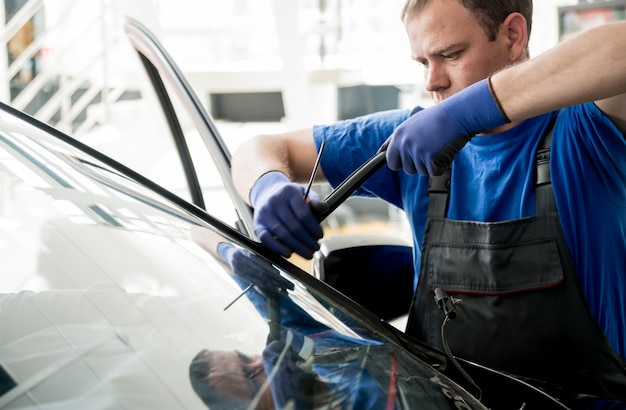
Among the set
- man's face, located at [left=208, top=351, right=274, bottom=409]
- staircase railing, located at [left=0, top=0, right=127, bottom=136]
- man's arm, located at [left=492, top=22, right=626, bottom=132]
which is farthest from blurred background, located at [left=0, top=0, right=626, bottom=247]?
man's face, located at [left=208, top=351, right=274, bottom=409]

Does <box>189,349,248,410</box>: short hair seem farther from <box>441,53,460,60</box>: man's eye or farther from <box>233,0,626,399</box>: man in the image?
<box>441,53,460,60</box>: man's eye

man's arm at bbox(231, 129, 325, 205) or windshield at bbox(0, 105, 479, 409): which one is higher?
man's arm at bbox(231, 129, 325, 205)

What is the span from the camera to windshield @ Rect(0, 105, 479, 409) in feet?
2.81

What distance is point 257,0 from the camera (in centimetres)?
746

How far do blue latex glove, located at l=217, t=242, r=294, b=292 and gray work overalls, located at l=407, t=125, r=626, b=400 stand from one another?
0.46 meters

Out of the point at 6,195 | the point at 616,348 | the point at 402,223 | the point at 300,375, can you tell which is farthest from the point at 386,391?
the point at 402,223

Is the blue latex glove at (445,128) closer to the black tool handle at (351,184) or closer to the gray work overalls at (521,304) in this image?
the black tool handle at (351,184)

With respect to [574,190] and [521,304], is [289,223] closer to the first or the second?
[521,304]

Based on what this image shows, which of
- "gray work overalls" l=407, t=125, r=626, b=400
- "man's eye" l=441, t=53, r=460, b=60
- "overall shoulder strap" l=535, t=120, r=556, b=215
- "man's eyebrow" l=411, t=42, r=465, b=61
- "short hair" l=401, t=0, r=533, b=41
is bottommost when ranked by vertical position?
"gray work overalls" l=407, t=125, r=626, b=400

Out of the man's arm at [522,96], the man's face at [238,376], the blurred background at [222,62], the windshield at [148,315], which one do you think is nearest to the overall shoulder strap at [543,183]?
the man's arm at [522,96]

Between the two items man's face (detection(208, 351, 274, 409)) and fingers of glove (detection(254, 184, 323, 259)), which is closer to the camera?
man's face (detection(208, 351, 274, 409))

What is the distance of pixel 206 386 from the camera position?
0.87 m

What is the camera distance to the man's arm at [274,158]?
167cm

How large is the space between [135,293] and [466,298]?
742 millimetres
